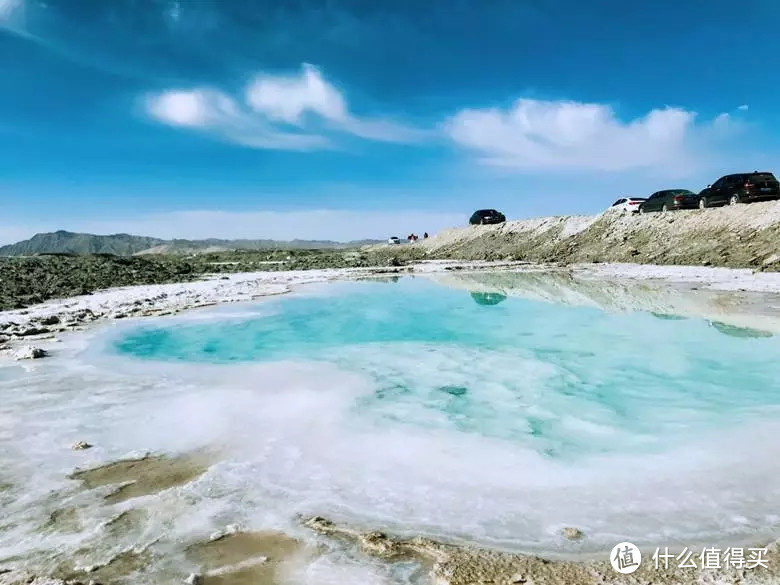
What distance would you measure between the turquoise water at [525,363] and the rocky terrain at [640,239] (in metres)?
13.1

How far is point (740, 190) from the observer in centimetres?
2769

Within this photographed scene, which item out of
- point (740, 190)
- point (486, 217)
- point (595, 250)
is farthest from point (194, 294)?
point (486, 217)

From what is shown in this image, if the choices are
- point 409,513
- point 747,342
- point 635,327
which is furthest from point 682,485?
point 635,327

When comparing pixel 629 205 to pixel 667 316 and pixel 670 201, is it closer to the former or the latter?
pixel 670 201

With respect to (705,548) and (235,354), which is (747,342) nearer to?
(705,548)

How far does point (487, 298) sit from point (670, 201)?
2162cm

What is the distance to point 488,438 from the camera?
566 cm

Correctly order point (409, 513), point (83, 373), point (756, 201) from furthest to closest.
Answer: point (756, 201), point (83, 373), point (409, 513)

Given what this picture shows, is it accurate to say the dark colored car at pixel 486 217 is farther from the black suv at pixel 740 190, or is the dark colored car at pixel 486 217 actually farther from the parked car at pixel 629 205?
the black suv at pixel 740 190

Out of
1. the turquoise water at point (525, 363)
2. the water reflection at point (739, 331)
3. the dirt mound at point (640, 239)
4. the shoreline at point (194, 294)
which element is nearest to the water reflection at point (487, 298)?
the turquoise water at point (525, 363)

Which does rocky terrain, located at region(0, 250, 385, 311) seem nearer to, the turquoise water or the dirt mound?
the turquoise water

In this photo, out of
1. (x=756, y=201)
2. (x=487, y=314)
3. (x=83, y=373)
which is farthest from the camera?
(x=756, y=201)

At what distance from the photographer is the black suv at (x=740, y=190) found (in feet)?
87.6

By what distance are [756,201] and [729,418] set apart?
26155 millimetres
